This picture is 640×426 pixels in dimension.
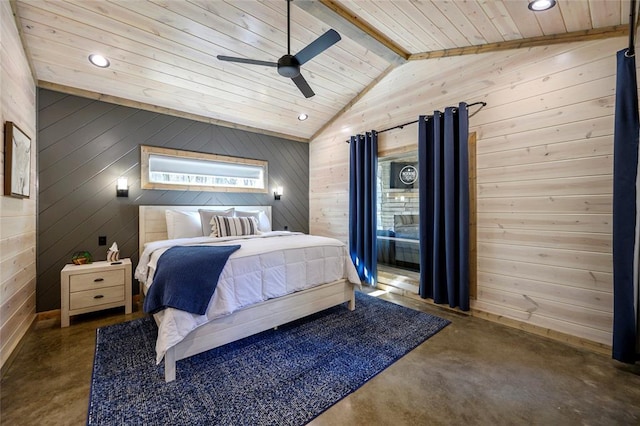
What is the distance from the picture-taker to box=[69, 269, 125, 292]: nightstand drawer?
2783 millimetres

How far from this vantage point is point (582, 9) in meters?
2.13

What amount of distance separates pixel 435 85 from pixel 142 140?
12.4 ft

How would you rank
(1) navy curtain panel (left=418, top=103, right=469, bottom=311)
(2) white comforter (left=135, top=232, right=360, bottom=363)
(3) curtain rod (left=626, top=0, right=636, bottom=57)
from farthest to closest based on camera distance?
(1) navy curtain panel (left=418, top=103, right=469, bottom=311) → (2) white comforter (left=135, top=232, right=360, bottom=363) → (3) curtain rod (left=626, top=0, right=636, bottom=57)

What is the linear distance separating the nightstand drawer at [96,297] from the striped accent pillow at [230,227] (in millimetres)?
1125

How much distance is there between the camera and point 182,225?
357cm

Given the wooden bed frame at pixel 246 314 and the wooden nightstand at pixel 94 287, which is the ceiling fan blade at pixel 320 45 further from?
the wooden nightstand at pixel 94 287

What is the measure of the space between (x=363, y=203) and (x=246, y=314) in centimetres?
245

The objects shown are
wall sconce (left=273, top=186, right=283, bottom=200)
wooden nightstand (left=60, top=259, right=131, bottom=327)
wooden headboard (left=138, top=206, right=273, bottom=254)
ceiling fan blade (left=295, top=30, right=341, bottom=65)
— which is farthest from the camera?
wall sconce (left=273, top=186, right=283, bottom=200)

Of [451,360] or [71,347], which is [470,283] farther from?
[71,347]

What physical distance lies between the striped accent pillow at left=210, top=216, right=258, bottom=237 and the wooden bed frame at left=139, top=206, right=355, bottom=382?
0.86 m

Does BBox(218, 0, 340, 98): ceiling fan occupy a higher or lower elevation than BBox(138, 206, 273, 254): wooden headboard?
higher

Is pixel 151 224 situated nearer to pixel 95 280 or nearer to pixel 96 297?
pixel 95 280

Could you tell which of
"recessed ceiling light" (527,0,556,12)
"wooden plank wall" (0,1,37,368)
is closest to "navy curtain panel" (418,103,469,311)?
"recessed ceiling light" (527,0,556,12)

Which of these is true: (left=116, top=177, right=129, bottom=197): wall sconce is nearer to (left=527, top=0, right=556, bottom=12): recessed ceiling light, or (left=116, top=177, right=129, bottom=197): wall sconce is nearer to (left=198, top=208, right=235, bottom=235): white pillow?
(left=198, top=208, right=235, bottom=235): white pillow
